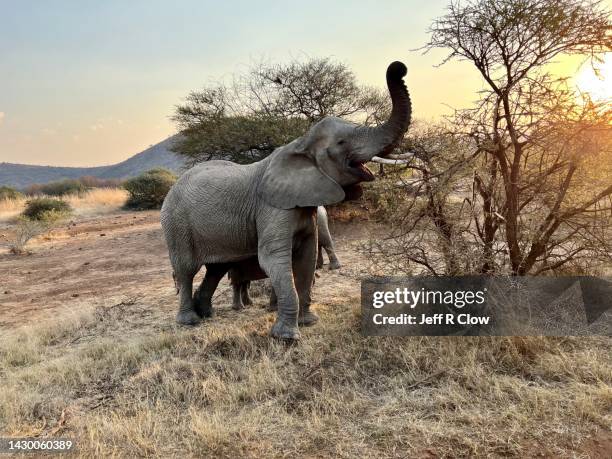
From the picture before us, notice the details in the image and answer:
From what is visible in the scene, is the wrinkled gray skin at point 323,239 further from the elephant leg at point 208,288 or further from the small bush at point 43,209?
the small bush at point 43,209

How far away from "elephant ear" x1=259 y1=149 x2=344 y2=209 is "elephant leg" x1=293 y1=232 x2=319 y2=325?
2.41 feet

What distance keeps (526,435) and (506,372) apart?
0.99 m

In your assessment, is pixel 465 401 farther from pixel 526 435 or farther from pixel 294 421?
pixel 294 421

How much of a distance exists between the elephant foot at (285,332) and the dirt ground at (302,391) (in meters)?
0.14

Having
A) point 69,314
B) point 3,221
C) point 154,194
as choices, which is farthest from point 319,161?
point 154,194

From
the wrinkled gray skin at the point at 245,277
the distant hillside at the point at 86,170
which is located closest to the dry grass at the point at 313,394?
the wrinkled gray skin at the point at 245,277

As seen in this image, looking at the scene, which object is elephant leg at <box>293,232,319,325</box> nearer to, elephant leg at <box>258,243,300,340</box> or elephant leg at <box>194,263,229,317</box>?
elephant leg at <box>258,243,300,340</box>

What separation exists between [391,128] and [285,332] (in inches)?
94.6

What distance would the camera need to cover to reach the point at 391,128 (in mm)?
4363

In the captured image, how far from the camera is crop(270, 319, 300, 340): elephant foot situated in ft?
16.3

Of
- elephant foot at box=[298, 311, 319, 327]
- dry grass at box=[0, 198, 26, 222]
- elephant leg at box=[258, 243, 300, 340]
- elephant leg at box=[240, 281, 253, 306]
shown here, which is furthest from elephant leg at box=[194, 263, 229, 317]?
dry grass at box=[0, 198, 26, 222]

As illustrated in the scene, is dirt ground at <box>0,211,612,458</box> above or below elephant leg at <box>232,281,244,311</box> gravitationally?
below

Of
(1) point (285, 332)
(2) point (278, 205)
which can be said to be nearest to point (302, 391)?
(1) point (285, 332)

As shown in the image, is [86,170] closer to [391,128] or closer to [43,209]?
[43,209]
